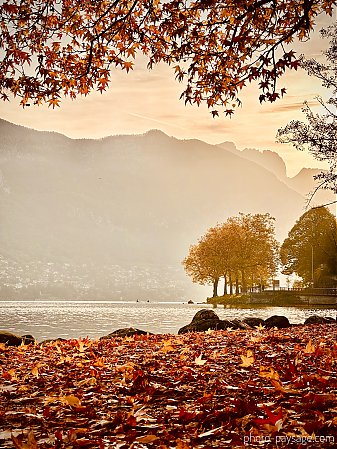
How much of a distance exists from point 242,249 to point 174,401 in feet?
155

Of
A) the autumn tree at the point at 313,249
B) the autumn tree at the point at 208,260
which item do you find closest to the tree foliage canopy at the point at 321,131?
the autumn tree at the point at 313,249

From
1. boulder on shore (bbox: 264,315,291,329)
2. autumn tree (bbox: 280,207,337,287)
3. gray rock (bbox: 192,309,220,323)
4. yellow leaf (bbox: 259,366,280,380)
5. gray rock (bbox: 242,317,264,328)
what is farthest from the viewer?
autumn tree (bbox: 280,207,337,287)

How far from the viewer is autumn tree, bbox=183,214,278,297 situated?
1972 inches

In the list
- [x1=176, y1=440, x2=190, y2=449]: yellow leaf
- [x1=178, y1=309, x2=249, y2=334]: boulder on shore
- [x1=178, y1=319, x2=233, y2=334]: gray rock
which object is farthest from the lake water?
[x1=176, y1=440, x2=190, y2=449]: yellow leaf

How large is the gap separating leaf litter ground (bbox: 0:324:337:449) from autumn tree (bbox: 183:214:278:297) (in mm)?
44109

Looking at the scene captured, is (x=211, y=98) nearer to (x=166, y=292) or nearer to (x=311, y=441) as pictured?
(x=311, y=441)

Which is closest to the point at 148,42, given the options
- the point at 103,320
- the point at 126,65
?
the point at 126,65

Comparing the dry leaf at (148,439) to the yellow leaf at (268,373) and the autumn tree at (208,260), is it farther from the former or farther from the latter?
the autumn tree at (208,260)

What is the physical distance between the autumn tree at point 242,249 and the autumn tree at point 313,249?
1849 millimetres

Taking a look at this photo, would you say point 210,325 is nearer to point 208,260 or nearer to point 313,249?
point 313,249

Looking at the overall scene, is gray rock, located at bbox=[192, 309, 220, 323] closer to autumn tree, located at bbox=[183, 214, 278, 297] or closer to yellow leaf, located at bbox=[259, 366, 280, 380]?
yellow leaf, located at bbox=[259, 366, 280, 380]

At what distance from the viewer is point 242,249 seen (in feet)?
166

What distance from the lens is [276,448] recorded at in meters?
2.75

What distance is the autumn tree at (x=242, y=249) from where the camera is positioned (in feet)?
164
